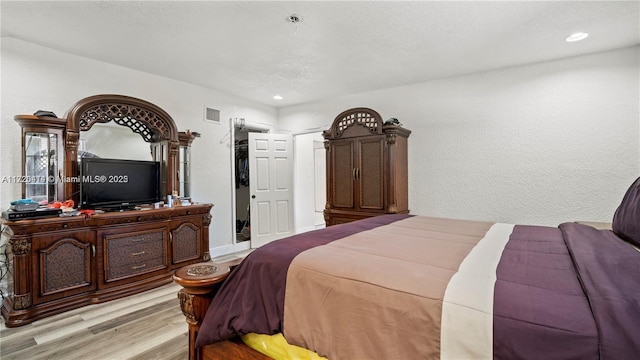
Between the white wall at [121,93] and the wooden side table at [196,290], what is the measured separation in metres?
2.51

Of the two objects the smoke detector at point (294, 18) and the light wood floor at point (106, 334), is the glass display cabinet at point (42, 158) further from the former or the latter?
the smoke detector at point (294, 18)

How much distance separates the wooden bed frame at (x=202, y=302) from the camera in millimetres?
1374

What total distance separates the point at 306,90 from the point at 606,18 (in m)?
3.11

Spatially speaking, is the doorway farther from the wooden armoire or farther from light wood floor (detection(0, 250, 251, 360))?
light wood floor (detection(0, 250, 251, 360))

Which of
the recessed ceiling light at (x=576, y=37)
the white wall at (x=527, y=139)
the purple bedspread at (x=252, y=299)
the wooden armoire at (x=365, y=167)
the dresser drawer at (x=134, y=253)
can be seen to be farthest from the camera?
the wooden armoire at (x=365, y=167)

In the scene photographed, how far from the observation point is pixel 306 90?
417 cm

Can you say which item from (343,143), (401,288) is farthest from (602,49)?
(401,288)

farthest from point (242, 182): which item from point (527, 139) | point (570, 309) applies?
point (570, 309)

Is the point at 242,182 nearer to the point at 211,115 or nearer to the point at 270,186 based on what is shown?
the point at 270,186

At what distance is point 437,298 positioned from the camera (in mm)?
951

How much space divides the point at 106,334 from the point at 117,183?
5.11ft

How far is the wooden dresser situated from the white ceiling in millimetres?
1635

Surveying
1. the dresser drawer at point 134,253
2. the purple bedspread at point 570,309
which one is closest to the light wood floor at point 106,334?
the dresser drawer at point 134,253

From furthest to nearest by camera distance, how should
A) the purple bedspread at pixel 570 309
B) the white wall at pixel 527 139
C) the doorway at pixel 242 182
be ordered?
the doorway at pixel 242 182
the white wall at pixel 527 139
the purple bedspread at pixel 570 309
